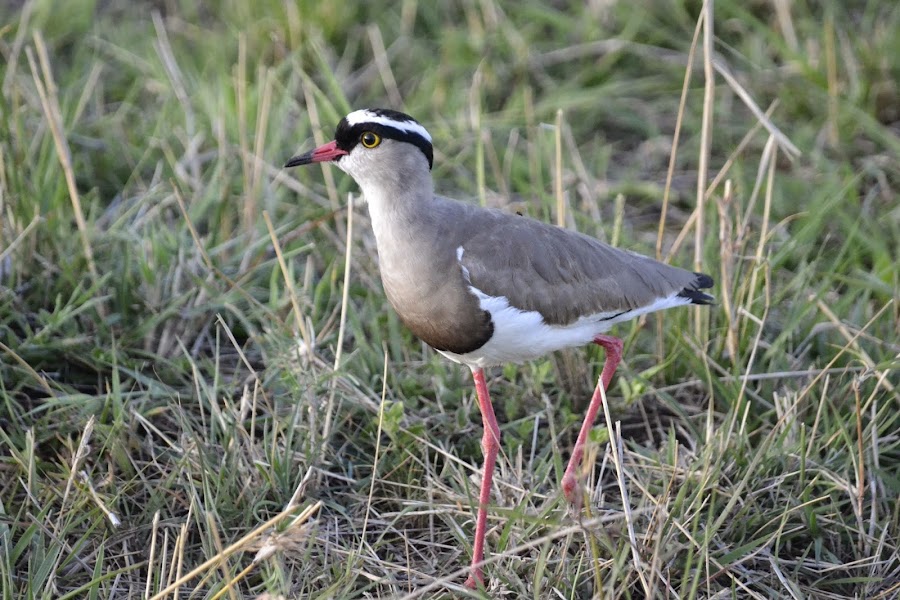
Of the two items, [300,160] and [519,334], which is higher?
[300,160]

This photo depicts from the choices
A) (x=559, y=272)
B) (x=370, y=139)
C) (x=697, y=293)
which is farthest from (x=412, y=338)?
(x=697, y=293)

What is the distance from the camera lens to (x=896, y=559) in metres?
3.21

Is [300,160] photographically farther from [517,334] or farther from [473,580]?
[473,580]

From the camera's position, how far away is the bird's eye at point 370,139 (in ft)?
11.0

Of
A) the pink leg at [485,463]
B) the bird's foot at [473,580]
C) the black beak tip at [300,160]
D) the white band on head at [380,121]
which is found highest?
the white band on head at [380,121]

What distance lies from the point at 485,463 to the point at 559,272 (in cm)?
65

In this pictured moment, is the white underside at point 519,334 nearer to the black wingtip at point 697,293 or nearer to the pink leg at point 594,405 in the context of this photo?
the pink leg at point 594,405

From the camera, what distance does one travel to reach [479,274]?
321 centimetres

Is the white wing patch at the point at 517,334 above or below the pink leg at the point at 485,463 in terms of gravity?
above

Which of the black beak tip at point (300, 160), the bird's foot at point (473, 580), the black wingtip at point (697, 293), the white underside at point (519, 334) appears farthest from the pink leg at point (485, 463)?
the black beak tip at point (300, 160)

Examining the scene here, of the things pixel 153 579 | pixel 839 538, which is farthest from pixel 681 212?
pixel 153 579

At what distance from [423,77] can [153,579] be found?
10.8ft

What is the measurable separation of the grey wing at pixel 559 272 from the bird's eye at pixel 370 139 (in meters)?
0.43

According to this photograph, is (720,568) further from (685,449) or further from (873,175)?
(873,175)
